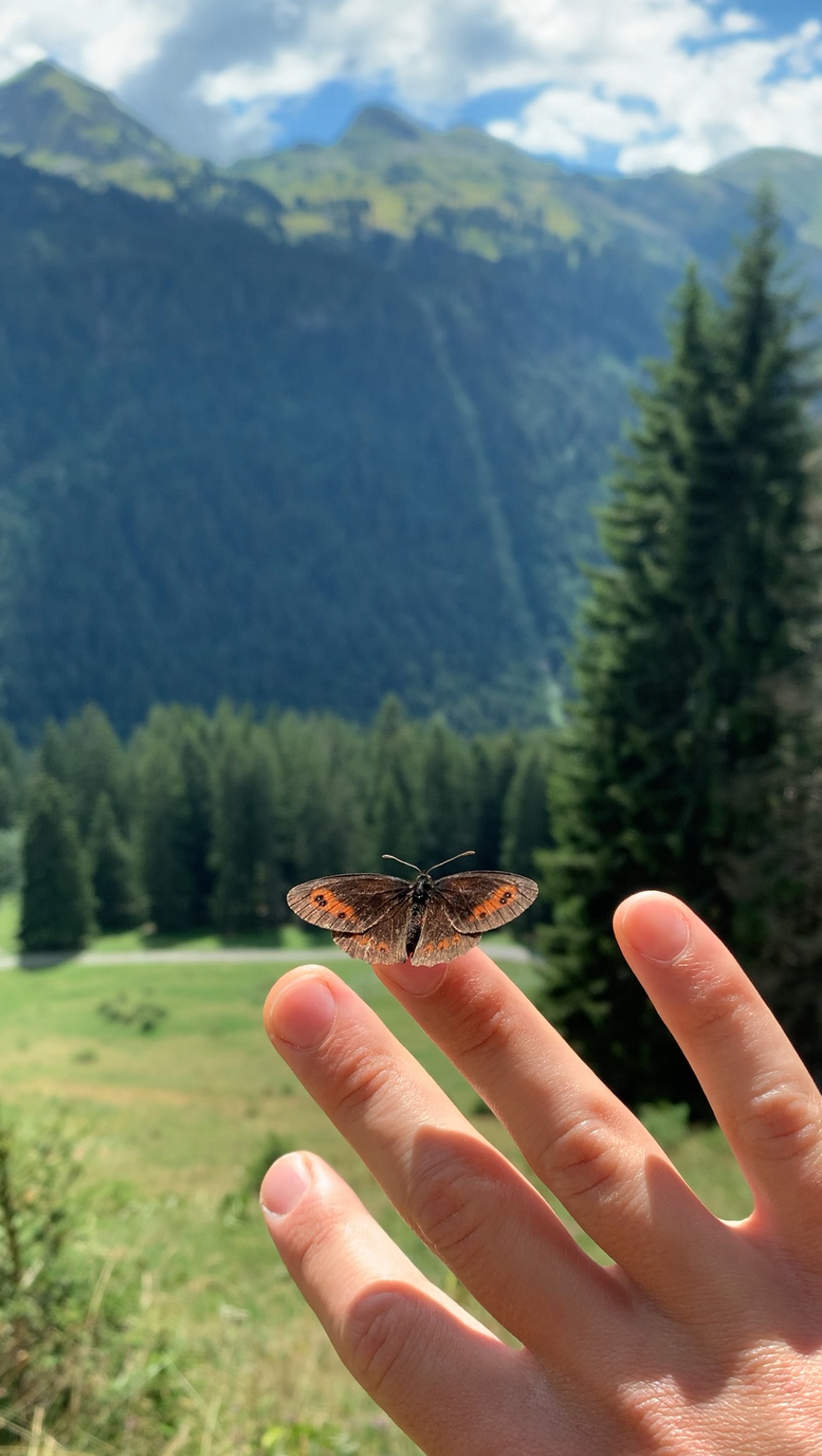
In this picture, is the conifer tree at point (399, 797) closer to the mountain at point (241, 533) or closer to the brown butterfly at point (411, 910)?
the brown butterfly at point (411, 910)

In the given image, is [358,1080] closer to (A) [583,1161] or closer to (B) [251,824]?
(A) [583,1161]

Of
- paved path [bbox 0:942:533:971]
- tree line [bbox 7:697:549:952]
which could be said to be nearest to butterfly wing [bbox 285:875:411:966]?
tree line [bbox 7:697:549:952]

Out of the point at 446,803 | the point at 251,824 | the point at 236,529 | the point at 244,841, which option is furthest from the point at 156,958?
the point at 236,529

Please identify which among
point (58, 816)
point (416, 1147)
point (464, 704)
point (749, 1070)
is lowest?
point (464, 704)

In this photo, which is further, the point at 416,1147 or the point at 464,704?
the point at 464,704

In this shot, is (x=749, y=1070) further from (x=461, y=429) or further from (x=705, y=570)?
(x=461, y=429)

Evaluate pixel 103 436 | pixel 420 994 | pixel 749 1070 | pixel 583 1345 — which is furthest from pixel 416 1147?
pixel 103 436
